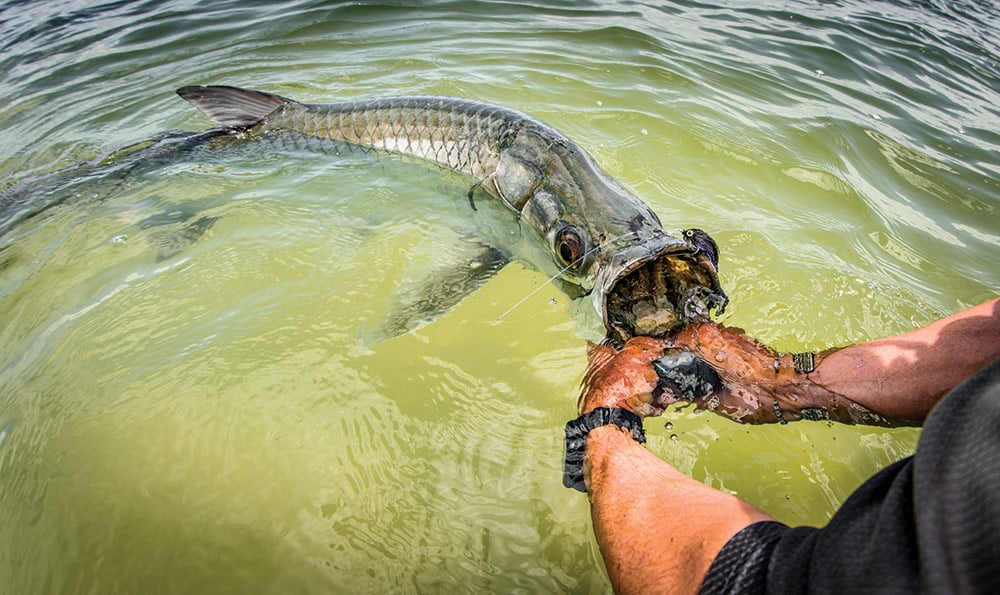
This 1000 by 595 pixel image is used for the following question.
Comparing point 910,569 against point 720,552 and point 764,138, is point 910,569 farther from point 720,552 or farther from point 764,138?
point 764,138

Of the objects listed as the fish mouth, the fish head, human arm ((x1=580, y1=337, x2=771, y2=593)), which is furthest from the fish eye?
human arm ((x1=580, y1=337, x2=771, y2=593))

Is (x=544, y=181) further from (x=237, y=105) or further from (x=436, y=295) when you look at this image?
(x=237, y=105)

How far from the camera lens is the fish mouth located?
205 cm

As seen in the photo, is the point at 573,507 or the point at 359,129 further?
the point at 359,129

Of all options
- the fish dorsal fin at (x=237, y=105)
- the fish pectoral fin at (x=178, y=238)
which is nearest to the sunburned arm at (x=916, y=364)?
the fish pectoral fin at (x=178, y=238)

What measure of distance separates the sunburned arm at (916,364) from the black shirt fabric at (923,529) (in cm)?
89

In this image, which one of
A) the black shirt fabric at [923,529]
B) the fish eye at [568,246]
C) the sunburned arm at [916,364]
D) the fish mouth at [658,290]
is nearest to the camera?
the black shirt fabric at [923,529]

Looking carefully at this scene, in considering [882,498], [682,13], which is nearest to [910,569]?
[882,498]

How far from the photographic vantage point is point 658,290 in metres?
2.13

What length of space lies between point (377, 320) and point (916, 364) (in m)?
2.27

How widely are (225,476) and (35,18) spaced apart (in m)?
10.5

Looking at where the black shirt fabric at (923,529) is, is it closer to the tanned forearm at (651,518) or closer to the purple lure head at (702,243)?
the tanned forearm at (651,518)

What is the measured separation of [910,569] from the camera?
84 centimetres

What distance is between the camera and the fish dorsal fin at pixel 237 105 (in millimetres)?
4062
